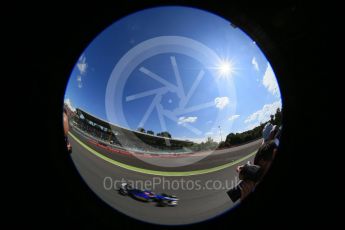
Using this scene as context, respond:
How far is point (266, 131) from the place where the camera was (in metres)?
2.98

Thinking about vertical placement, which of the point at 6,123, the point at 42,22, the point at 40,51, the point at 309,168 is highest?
the point at 42,22

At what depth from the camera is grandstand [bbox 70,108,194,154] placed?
1608 cm

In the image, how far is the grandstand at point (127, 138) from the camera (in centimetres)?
1608

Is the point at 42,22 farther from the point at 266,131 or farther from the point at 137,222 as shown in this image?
the point at 266,131

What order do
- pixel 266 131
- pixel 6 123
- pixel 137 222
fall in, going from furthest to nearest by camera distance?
pixel 266 131, pixel 137 222, pixel 6 123

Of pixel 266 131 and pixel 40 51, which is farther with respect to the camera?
pixel 266 131

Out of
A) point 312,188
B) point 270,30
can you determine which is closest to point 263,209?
point 312,188

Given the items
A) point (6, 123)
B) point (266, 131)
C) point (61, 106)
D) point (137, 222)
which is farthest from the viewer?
point (266, 131)

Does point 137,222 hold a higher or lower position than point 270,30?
lower

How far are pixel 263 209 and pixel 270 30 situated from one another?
1.34 m

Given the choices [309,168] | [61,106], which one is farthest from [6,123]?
[309,168]

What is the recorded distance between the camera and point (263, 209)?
5.11ft

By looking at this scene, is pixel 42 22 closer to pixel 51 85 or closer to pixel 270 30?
pixel 51 85

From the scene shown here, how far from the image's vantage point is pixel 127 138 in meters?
19.4
